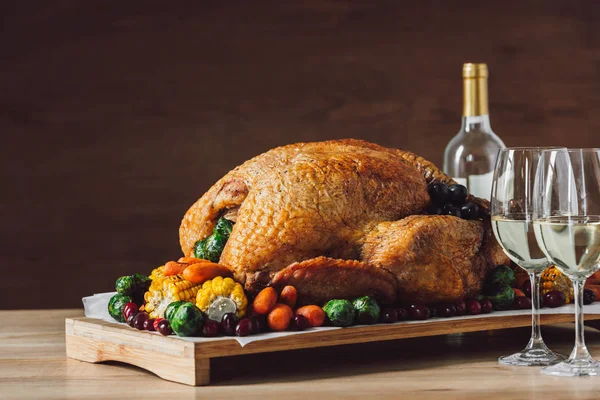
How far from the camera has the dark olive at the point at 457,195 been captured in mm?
2664

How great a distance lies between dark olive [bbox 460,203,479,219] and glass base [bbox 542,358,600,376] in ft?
2.19

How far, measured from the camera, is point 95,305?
8.23 ft

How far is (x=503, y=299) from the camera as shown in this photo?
7.98 ft

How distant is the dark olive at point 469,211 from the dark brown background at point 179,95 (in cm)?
214

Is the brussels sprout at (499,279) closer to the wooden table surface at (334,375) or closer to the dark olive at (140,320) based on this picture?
the wooden table surface at (334,375)

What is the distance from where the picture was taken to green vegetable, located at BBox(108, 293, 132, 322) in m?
2.32

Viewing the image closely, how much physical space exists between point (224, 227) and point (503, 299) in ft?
2.50

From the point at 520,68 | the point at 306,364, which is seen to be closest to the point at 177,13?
the point at 520,68

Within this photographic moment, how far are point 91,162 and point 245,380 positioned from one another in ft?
9.31

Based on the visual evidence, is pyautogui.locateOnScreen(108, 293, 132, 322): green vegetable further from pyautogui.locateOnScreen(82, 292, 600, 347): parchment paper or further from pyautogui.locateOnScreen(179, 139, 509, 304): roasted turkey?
pyautogui.locateOnScreen(179, 139, 509, 304): roasted turkey

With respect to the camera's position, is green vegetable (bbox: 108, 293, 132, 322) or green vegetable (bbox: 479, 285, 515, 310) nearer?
green vegetable (bbox: 108, 293, 132, 322)

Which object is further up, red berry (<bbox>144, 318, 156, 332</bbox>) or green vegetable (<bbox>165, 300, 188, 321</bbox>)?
green vegetable (<bbox>165, 300, 188, 321</bbox>)

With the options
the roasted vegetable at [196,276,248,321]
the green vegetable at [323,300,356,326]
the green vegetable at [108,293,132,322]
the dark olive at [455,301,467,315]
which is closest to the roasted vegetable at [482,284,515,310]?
the dark olive at [455,301,467,315]

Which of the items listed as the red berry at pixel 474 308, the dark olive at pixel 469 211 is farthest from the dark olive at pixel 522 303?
the dark olive at pixel 469 211
